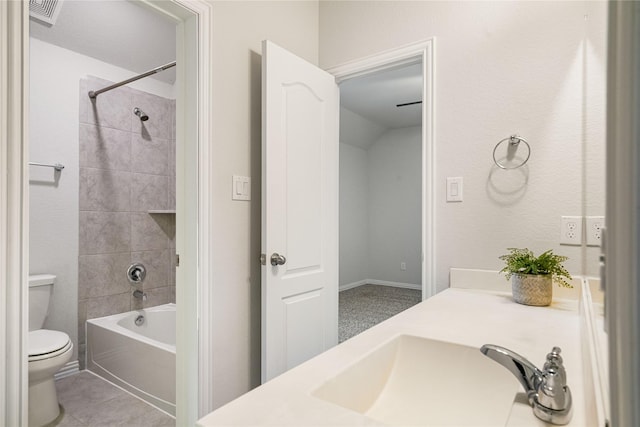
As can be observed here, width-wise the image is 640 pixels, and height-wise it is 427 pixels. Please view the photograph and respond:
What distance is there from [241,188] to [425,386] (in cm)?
123

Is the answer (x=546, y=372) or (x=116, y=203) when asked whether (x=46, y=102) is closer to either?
(x=116, y=203)

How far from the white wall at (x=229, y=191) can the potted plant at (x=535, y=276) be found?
1.17 meters

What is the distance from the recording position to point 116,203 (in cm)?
297

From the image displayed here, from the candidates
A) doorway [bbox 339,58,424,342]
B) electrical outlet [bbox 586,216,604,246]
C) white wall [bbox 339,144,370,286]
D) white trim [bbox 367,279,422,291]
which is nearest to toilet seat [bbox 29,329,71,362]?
electrical outlet [bbox 586,216,604,246]

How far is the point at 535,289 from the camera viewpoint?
4.62 ft

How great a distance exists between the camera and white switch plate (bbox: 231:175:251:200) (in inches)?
70.5

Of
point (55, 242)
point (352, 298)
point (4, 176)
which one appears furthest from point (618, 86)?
point (352, 298)

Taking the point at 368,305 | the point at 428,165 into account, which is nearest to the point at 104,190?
the point at 428,165

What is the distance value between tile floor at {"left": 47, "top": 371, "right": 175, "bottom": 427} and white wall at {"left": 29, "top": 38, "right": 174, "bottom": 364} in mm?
332

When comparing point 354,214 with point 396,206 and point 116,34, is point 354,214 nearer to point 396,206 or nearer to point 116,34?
point 396,206

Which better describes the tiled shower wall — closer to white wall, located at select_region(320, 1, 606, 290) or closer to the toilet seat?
the toilet seat

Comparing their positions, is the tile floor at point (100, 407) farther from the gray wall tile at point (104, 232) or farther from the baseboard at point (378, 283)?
the baseboard at point (378, 283)

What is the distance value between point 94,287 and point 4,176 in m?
2.03

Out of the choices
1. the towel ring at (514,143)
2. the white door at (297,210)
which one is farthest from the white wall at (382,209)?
the towel ring at (514,143)
